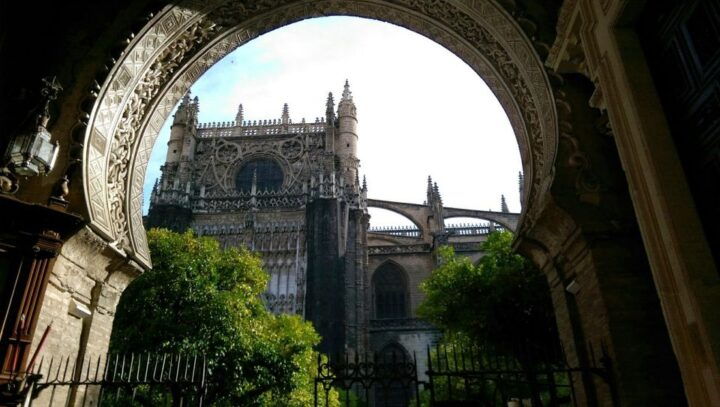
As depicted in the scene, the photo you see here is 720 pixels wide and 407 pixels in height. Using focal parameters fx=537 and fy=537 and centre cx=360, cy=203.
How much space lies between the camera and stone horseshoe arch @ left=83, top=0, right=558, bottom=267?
713 cm

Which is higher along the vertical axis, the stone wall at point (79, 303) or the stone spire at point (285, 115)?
the stone spire at point (285, 115)

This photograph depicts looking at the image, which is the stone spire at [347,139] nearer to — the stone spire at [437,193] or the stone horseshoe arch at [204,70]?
the stone spire at [437,193]

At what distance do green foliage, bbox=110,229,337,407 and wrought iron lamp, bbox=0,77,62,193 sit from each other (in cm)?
865

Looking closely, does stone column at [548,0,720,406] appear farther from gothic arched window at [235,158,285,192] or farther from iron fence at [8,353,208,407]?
gothic arched window at [235,158,285,192]

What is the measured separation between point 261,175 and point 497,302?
89.5 feet

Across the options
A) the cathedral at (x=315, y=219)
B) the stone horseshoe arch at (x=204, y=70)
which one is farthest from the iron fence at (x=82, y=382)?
the cathedral at (x=315, y=219)

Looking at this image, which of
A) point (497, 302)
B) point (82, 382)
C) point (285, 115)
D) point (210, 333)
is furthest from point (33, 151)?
point (285, 115)

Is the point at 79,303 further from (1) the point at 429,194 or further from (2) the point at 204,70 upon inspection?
(1) the point at 429,194

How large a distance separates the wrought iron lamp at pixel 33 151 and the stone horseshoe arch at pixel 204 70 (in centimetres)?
45

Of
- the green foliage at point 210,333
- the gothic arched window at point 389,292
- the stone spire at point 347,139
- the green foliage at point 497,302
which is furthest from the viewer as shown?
the stone spire at point 347,139

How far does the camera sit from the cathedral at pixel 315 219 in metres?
33.8

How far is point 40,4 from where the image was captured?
7.34 m

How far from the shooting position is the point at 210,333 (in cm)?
1559

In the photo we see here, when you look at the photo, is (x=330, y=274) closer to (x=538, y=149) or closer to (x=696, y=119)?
(x=538, y=149)
